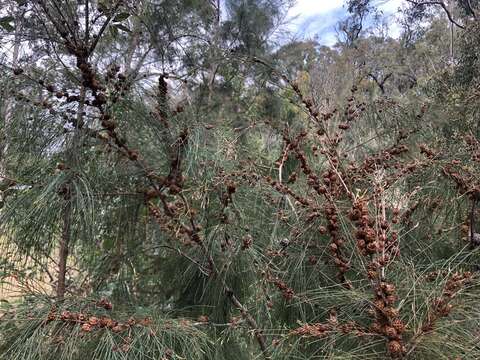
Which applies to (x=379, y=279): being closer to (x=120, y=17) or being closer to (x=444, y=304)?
(x=444, y=304)

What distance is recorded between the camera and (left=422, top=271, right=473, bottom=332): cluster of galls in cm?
64

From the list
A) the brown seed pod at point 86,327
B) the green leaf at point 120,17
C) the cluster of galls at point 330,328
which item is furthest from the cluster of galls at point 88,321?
the green leaf at point 120,17

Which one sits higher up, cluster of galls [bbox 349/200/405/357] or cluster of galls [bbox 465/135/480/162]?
cluster of galls [bbox 465/135/480/162]

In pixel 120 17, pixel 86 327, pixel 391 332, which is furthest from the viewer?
pixel 120 17

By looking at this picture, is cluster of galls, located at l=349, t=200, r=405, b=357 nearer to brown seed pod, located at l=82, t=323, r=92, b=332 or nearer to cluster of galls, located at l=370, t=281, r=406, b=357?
cluster of galls, located at l=370, t=281, r=406, b=357

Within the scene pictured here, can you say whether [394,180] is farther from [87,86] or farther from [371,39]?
[371,39]

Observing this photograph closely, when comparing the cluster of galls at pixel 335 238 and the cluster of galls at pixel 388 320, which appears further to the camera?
the cluster of galls at pixel 335 238

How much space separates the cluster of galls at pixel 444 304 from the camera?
25.2 inches

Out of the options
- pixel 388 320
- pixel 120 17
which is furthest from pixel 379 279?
pixel 120 17

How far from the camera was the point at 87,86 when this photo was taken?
1046 mm

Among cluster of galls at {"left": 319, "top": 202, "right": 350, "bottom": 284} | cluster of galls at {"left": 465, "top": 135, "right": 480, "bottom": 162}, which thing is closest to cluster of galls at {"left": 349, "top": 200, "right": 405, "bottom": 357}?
cluster of galls at {"left": 319, "top": 202, "right": 350, "bottom": 284}

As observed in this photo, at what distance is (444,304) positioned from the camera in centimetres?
64

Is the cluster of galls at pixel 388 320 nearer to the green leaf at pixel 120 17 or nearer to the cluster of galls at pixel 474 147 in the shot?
the cluster of galls at pixel 474 147

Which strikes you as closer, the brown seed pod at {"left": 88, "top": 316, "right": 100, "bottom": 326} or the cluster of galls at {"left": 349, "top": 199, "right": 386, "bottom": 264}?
the cluster of galls at {"left": 349, "top": 199, "right": 386, "bottom": 264}
